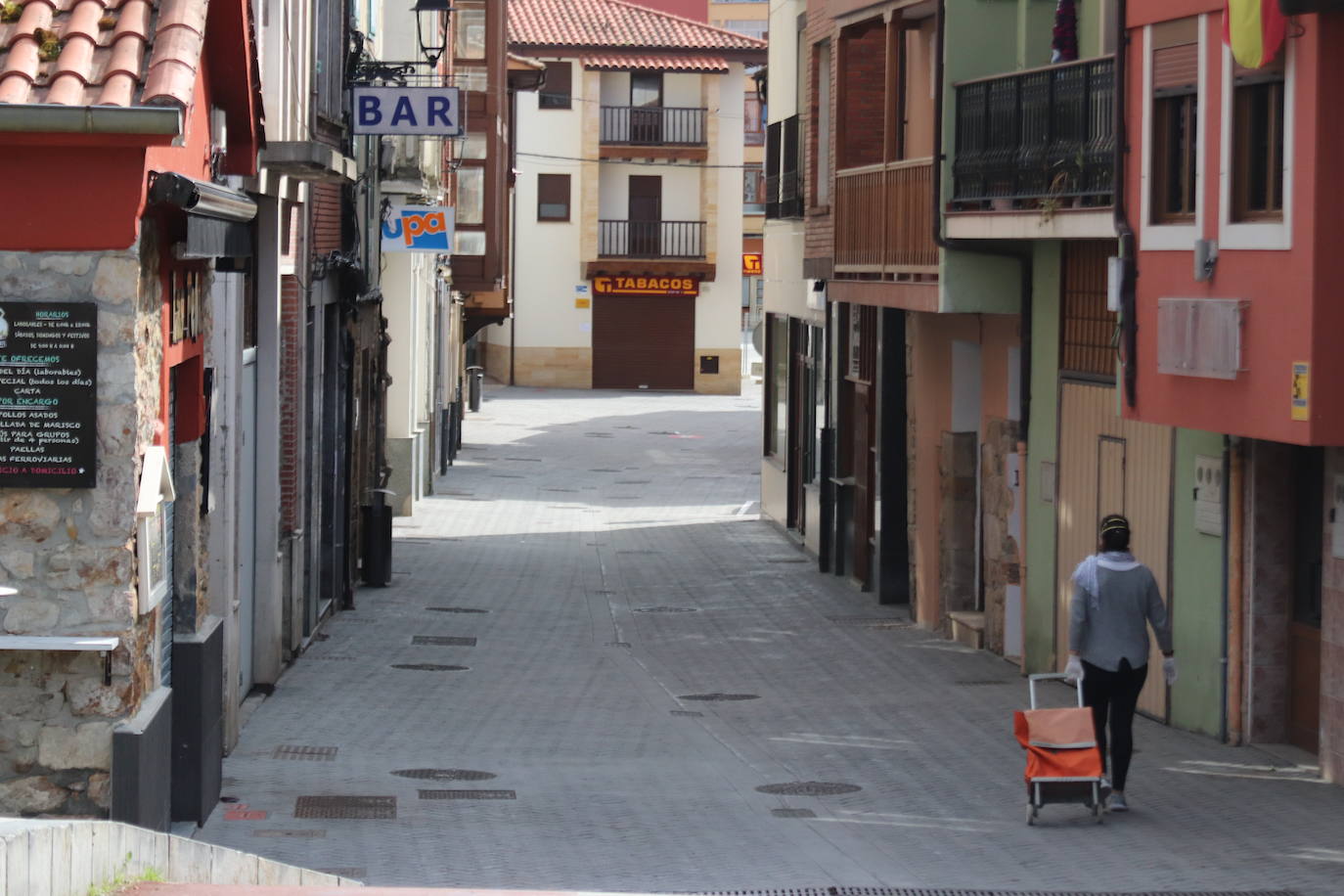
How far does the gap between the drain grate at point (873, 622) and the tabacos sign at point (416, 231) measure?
6154 millimetres

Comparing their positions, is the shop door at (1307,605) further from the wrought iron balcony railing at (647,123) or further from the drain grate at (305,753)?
the wrought iron balcony railing at (647,123)

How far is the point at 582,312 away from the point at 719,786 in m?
48.7

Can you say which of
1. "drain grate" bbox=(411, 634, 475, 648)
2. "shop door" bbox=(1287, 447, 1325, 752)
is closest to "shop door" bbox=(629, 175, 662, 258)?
"drain grate" bbox=(411, 634, 475, 648)

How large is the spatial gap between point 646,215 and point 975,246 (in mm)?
43199

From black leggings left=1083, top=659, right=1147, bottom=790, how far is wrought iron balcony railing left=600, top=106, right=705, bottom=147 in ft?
163

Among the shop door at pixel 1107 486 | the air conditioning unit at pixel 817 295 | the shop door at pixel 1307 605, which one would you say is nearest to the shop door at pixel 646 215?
the air conditioning unit at pixel 817 295

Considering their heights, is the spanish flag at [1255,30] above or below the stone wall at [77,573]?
above

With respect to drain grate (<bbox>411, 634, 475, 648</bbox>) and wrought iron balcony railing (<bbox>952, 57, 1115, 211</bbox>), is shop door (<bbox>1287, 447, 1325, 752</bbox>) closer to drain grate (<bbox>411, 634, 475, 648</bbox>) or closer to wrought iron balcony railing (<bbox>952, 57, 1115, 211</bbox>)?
wrought iron balcony railing (<bbox>952, 57, 1115, 211</bbox>)

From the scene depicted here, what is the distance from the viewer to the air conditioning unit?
83.3ft

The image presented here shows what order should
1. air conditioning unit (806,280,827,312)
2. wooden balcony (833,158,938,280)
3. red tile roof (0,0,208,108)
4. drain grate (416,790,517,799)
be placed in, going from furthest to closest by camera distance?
air conditioning unit (806,280,827,312) → wooden balcony (833,158,938,280) → drain grate (416,790,517,799) → red tile roof (0,0,208,108)

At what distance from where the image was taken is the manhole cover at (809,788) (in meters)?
12.5

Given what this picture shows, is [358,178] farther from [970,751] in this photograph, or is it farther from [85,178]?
[85,178]

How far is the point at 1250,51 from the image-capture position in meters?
12.1

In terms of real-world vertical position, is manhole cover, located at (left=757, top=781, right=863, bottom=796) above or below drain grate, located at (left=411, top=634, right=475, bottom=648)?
above
